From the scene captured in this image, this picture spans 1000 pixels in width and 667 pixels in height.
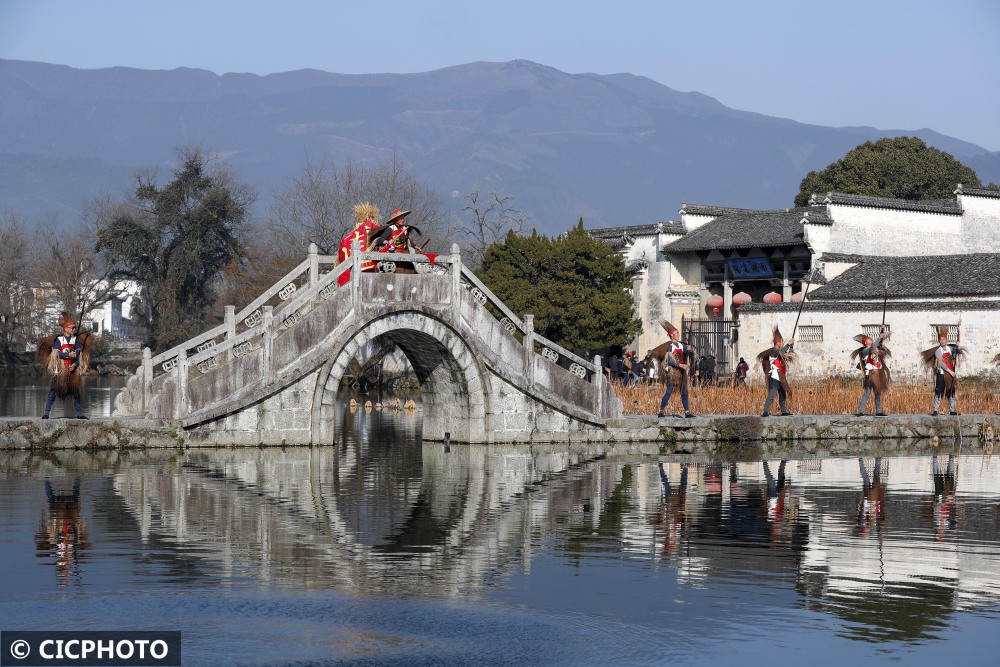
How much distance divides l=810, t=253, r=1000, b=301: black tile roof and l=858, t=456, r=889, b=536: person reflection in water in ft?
65.3

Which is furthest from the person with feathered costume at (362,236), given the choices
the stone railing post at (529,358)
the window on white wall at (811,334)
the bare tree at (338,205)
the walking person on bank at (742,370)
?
the bare tree at (338,205)

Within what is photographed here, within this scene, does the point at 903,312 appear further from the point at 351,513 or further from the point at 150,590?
the point at 150,590

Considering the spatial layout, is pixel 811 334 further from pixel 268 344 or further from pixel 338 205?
pixel 338 205

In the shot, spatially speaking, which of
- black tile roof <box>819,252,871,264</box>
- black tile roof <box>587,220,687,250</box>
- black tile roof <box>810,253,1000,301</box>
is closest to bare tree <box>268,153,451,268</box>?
black tile roof <box>587,220,687,250</box>

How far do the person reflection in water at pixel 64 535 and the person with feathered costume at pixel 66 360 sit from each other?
6.65 metres

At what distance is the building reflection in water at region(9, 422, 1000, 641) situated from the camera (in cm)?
1310

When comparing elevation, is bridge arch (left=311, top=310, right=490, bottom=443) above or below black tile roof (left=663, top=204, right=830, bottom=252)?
below

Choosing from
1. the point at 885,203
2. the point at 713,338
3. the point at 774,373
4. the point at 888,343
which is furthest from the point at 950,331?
the point at 713,338

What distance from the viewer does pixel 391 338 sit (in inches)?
1093

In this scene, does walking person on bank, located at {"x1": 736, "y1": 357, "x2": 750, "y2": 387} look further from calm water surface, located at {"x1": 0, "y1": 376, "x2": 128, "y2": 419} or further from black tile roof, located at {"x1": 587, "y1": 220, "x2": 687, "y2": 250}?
calm water surface, located at {"x1": 0, "y1": 376, "x2": 128, "y2": 419}

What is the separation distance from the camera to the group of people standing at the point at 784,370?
28.9 metres

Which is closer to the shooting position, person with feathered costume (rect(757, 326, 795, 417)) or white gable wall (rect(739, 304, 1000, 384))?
person with feathered costume (rect(757, 326, 795, 417))

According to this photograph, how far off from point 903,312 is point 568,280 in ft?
47.1

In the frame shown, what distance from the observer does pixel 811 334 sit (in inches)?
1833
